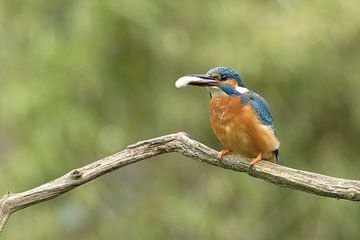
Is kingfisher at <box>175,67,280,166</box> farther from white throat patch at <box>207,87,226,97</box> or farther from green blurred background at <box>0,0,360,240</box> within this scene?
green blurred background at <box>0,0,360,240</box>

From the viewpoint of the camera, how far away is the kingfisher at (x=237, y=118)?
3.31m

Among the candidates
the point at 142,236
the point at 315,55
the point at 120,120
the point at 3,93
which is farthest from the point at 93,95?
the point at 315,55

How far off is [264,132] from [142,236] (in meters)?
2.09

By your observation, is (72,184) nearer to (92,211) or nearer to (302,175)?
(302,175)

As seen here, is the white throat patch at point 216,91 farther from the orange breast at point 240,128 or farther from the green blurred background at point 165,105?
the green blurred background at point 165,105

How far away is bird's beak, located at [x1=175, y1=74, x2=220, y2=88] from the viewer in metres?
2.90

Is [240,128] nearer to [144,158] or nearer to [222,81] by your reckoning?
[222,81]

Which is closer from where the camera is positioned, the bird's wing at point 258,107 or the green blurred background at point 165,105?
the bird's wing at point 258,107

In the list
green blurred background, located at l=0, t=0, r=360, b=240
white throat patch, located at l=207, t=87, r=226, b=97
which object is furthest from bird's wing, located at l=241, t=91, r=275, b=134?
green blurred background, located at l=0, t=0, r=360, b=240

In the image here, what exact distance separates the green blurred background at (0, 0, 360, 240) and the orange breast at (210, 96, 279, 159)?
60.2 inches

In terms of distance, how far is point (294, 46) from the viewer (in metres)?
4.87

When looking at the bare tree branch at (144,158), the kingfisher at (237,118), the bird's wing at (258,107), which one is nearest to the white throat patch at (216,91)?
the kingfisher at (237,118)

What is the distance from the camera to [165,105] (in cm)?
516

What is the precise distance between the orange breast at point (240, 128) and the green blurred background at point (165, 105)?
1.53 meters
